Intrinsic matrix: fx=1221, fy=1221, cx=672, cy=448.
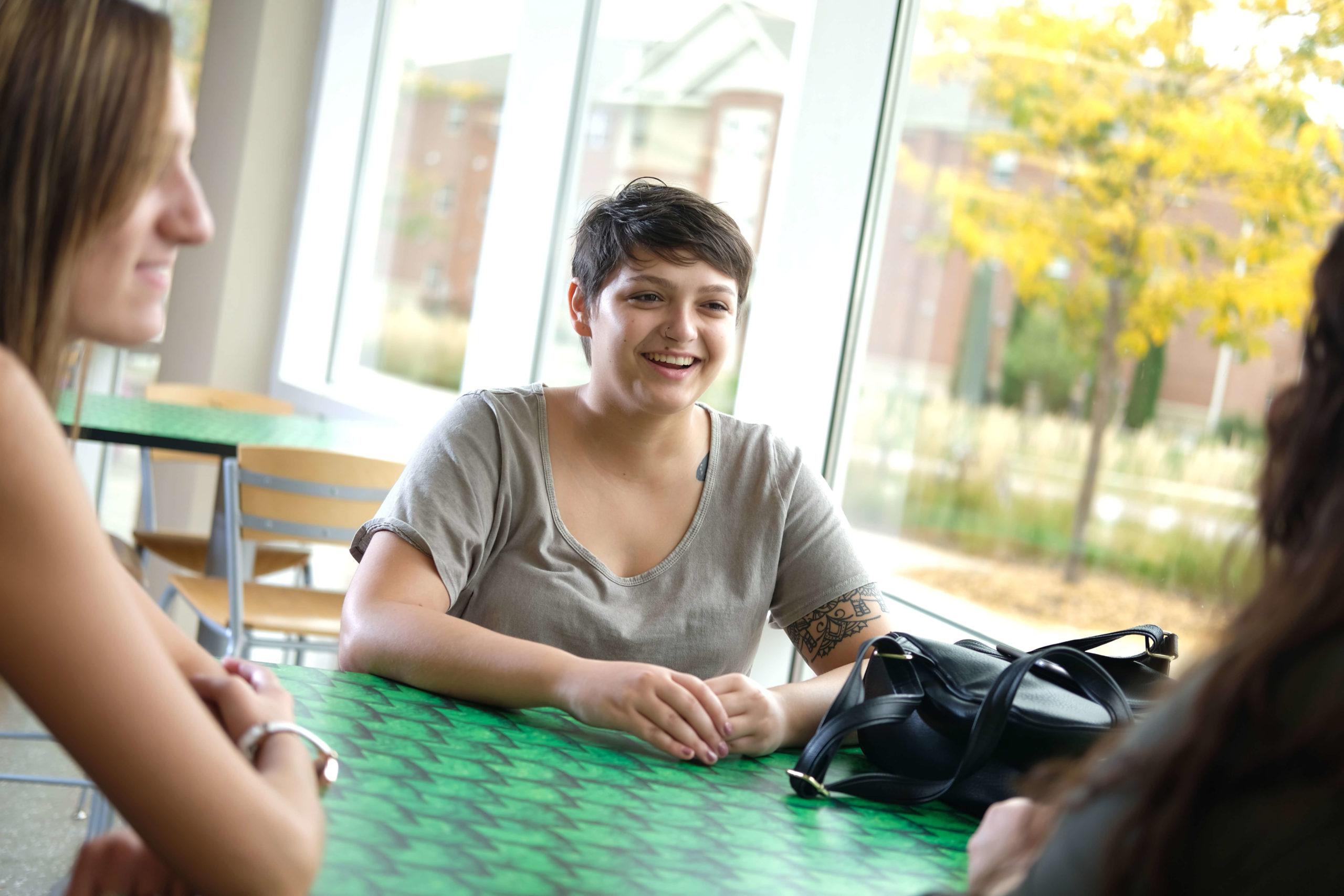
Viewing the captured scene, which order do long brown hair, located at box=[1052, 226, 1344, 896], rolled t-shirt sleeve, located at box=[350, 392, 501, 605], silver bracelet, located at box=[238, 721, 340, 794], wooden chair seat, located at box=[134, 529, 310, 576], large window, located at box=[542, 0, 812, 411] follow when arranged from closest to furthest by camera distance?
long brown hair, located at box=[1052, 226, 1344, 896]
silver bracelet, located at box=[238, 721, 340, 794]
rolled t-shirt sleeve, located at box=[350, 392, 501, 605]
large window, located at box=[542, 0, 812, 411]
wooden chair seat, located at box=[134, 529, 310, 576]

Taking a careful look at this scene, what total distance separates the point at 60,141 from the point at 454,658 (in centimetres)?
74

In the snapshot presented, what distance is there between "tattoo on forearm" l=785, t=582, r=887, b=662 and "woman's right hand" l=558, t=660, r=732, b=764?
459 millimetres

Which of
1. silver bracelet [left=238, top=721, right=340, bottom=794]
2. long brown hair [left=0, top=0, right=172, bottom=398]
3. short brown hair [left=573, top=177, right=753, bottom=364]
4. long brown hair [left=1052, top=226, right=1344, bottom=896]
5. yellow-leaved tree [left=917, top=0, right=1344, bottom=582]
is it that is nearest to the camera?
long brown hair [left=1052, top=226, right=1344, bottom=896]

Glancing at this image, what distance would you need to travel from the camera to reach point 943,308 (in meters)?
2.62

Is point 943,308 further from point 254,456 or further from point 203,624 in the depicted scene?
point 203,624

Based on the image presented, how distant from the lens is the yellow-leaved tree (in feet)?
6.40

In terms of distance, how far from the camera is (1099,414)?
2.27 metres

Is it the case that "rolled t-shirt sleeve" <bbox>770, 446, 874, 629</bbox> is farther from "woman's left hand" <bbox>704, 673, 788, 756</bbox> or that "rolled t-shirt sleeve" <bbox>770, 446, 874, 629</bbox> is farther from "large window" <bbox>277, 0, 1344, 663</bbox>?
"large window" <bbox>277, 0, 1344, 663</bbox>

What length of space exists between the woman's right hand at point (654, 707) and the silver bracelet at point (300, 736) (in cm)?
32

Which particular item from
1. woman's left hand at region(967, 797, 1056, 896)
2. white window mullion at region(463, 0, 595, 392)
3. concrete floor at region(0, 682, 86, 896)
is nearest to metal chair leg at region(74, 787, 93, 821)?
concrete floor at region(0, 682, 86, 896)

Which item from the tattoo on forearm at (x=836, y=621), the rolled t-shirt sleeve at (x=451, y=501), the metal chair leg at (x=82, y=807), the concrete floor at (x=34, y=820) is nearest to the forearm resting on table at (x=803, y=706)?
the tattoo on forearm at (x=836, y=621)

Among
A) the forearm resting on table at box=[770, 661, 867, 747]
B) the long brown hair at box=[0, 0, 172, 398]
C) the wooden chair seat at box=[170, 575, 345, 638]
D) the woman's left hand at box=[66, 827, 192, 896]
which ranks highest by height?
the long brown hair at box=[0, 0, 172, 398]

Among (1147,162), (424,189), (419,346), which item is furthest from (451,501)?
(424,189)

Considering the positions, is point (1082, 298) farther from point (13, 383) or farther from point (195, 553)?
point (195, 553)
